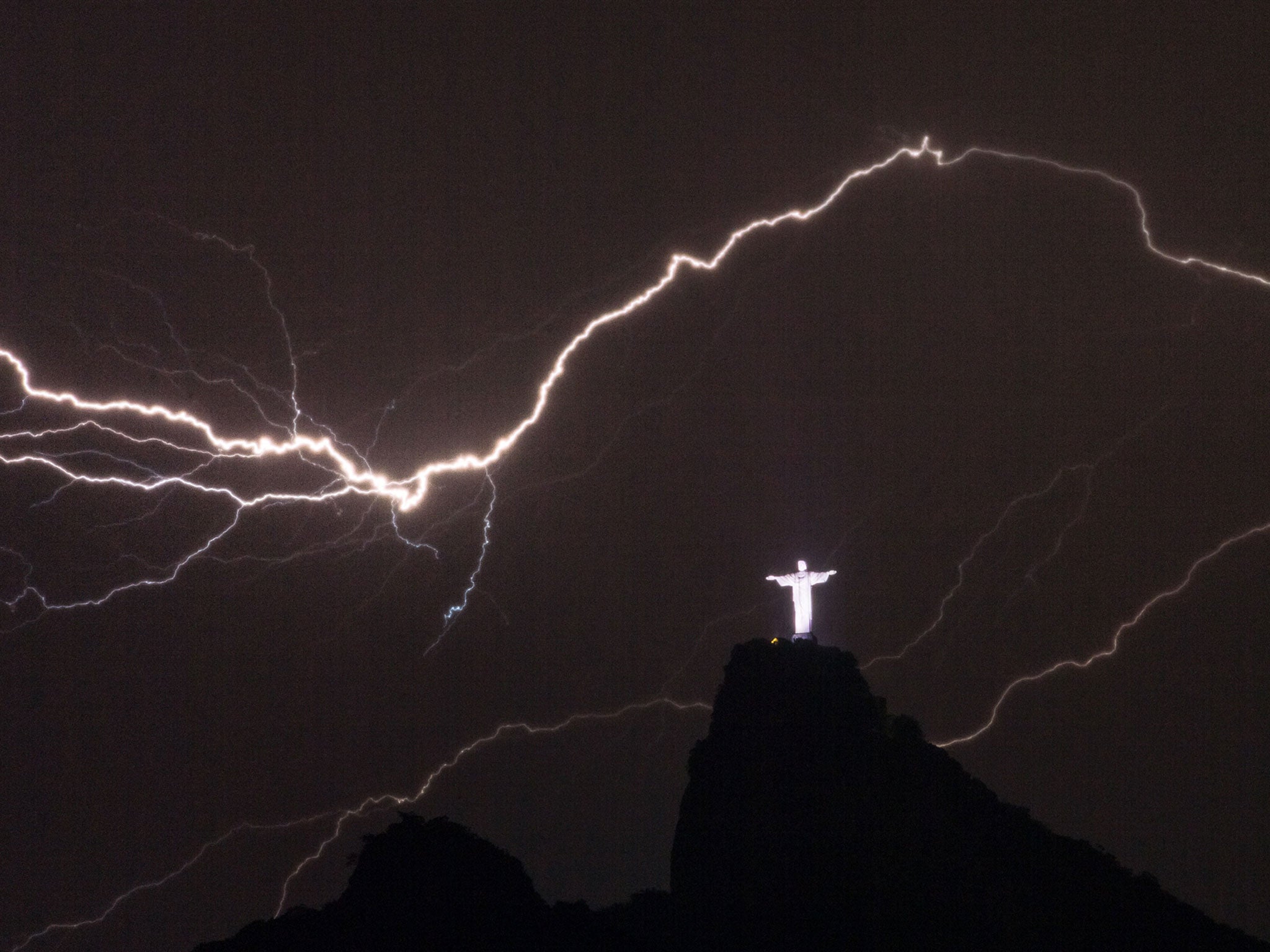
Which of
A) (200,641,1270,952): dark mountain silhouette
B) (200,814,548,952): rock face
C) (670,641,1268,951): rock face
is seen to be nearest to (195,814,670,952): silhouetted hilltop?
(200,814,548,952): rock face

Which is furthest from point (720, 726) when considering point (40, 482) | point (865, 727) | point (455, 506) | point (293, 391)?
point (40, 482)

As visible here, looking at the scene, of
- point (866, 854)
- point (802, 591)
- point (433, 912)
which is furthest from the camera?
point (802, 591)

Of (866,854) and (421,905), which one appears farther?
(866,854)

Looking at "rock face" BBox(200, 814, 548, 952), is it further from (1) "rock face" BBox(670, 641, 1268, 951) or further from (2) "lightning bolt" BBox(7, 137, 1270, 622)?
(2) "lightning bolt" BBox(7, 137, 1270, 622)

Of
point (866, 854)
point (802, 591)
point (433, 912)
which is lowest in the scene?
point (433, 912)

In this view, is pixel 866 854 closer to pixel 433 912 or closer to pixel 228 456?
pixel 433 912

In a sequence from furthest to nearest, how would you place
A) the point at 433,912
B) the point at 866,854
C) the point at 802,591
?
1. the point at 802,591
2. the point at 866,854
3. the point at 433,912

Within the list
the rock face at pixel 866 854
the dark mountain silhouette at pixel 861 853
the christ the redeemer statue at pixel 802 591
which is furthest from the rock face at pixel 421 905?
the christ the redeemer statue at pixel 802 591

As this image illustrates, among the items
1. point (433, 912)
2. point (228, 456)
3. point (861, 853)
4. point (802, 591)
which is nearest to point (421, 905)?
point (433, 912)
